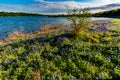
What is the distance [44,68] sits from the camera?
1105 centimetres

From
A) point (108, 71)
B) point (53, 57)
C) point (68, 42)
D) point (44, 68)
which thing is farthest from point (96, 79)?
point (68, 42)

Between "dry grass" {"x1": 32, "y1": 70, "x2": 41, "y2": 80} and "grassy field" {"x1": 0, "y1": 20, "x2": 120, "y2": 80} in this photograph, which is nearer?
"dry grass" {"x1": 32, "y1": 70, "x2": 41, "y2": 80}

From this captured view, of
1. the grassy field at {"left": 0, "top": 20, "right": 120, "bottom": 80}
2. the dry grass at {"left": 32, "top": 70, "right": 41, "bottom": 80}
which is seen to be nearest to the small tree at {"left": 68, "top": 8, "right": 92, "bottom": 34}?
the grassy field at {"left": 0, "top": 20, "right": 120, "bottom": 80}

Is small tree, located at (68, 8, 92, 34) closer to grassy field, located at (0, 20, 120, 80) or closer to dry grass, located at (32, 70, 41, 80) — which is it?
grassy field, located at (0, 20, 120, 80)

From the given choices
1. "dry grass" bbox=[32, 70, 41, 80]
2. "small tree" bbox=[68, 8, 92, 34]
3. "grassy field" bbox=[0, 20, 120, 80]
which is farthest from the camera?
"small tree" bbox=[68, 8, 92, 34]

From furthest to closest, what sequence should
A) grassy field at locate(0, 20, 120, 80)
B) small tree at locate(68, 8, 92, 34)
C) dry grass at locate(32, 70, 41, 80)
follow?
1. small tree at locate(68, 8, 92, 34)
2. grassy field at locate(0, 20, 120, 80)
3. dry grass at locate(32, 70, 41, 80)

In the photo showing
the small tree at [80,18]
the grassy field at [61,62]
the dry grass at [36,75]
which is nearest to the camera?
the dry grass at [36,75]

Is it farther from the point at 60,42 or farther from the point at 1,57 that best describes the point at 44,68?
the point at 60,42

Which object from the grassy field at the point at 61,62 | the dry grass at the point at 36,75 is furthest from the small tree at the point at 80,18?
the dry grass at the point at 36,75

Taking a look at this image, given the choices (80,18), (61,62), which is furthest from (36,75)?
(80,18)

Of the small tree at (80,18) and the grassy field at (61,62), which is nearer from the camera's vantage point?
the grassy field at (61,62)

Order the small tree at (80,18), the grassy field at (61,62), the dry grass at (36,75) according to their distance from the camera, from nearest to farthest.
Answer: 1. the dry grass at (36,75)
2. the grassy field at (61,62)
3. the small tree at (80,18)

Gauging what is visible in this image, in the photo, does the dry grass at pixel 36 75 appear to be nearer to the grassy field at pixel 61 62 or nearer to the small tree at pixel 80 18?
the grassy field at pixel 61 62

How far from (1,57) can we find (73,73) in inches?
200
